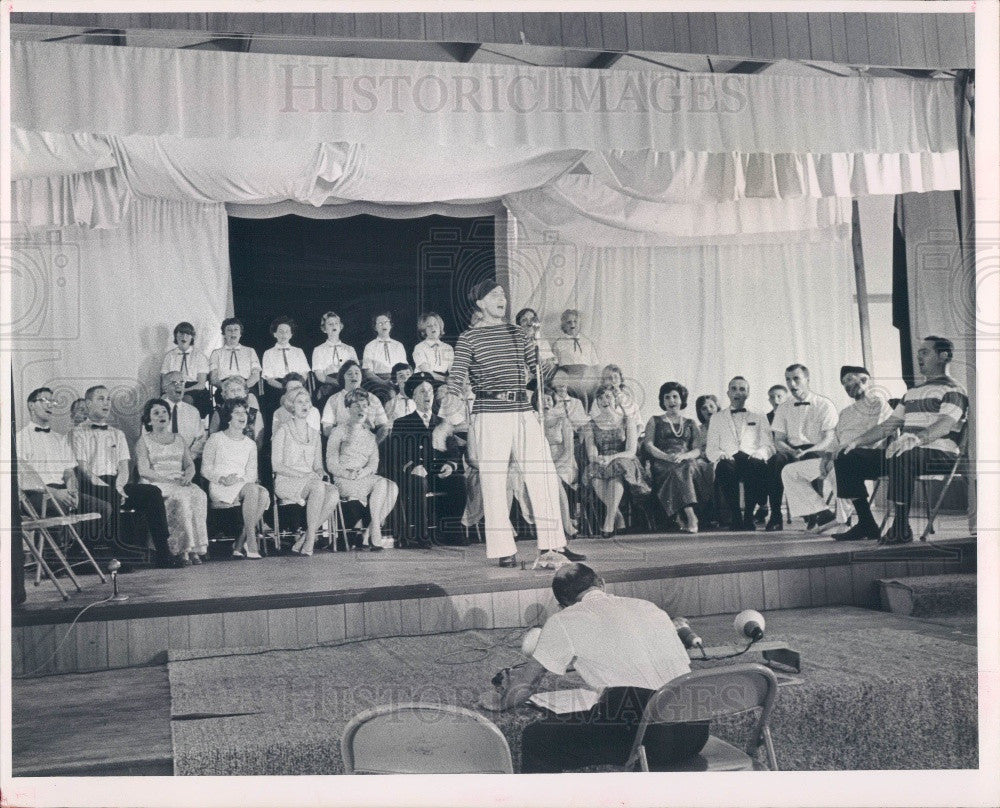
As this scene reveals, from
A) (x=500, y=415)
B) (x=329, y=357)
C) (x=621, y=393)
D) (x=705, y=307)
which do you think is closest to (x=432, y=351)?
(x=500, y=415)

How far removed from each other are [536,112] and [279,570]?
2321 millimetres

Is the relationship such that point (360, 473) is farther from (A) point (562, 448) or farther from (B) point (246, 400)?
(A) point (562, 448)

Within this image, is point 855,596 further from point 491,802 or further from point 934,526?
point 491,802

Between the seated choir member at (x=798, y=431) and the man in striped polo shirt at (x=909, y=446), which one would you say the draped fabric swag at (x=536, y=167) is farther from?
the man in striped polo shirt at (x=909, y=446)

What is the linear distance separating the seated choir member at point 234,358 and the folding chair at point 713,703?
2713 millimetres

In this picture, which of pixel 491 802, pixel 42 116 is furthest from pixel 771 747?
pixel 42 116

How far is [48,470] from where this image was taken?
461cm

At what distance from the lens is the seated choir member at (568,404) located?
16.6 ft

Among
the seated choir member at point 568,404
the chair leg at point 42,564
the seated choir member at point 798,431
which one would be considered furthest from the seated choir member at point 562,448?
the chair leg at point 42,564

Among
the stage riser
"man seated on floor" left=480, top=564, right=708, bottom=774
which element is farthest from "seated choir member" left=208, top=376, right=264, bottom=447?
"man seated on floor" left=480, top=564, right=708, bottom=774

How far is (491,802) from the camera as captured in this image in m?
4.13

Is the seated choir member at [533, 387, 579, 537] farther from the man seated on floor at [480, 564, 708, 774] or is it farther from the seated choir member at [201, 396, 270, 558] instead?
the seated choir member at [201, 396, 270, 558]

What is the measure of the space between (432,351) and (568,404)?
2.34 ft

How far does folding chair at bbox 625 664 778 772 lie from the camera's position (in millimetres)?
3455
